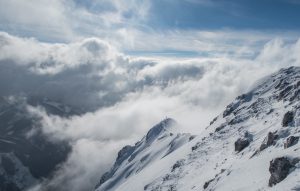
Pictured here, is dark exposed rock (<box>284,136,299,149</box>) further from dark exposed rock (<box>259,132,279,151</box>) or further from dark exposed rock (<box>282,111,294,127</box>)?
dark exposed rock (<box>282,111,294,127</box>)

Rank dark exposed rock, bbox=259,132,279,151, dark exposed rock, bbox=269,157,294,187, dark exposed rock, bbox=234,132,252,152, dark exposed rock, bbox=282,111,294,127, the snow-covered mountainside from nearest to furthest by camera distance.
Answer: dark exposed rock, bbox=269,157,294,187 → the snow-covered mountainside → dark exposed rock, bbox=259,132,279,151 → dark exposed rock, bbox=282,111,294,127 → dark exposed rock, bbox=234,132,252,152

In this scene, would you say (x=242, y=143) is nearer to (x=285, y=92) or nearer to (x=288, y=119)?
(x=288, y=119)

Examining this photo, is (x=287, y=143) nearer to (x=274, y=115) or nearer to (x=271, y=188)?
(x=271, y=188)

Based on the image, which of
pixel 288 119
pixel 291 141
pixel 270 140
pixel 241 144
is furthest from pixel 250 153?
pixel 291 141

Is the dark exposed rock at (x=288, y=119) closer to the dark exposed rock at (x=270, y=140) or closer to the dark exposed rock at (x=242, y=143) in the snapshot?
the dark exposed rock at (x=270, y=140)

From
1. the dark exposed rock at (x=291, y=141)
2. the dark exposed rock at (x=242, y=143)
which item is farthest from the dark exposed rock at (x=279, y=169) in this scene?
the dark exposed rock at (x=242, y=143)

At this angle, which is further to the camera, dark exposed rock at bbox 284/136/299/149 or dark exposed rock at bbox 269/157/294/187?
dark exposed rock at bbox 284/136/299/149

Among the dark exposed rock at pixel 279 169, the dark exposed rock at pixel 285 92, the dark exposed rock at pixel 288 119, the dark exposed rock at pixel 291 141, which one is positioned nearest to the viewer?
the dark exposed rock at pixel 279 169

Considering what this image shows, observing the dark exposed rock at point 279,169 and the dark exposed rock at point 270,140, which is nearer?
the dark exposed rock at point 279,169

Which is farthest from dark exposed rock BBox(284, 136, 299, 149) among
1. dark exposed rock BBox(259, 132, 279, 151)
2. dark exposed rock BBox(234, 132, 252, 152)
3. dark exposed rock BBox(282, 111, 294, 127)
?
dark exposed rock BBox(234, 132, 252, 152)

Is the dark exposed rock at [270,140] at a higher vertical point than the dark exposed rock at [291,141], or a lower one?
higher
